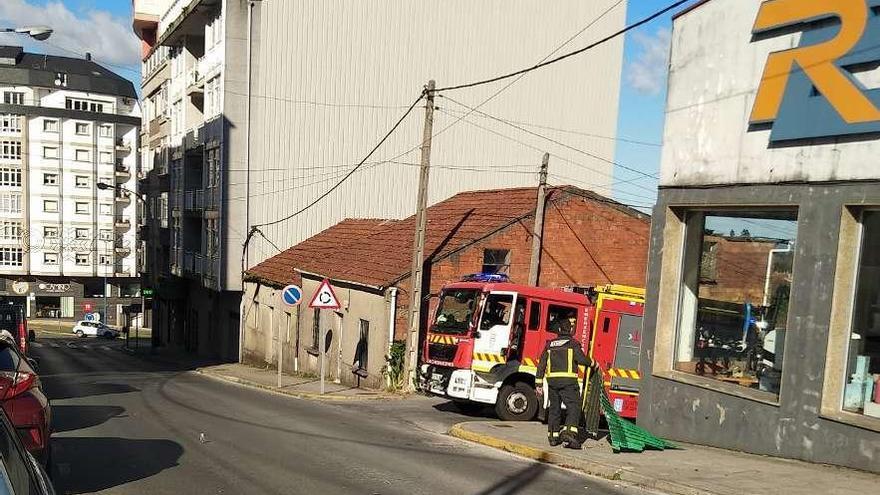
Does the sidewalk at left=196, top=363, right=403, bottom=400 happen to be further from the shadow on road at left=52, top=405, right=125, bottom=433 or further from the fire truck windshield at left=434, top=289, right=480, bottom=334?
the shadow on road at left=52, top=405, right=125, bottom=433

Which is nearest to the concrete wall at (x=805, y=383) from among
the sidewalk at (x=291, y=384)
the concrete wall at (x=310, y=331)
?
the sidewalk at (x=291, y=384)

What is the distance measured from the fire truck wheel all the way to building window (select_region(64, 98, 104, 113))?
69.3 metres

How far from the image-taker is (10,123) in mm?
68125

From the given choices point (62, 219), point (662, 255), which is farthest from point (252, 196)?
point (62, 219)

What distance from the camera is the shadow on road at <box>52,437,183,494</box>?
7984mm

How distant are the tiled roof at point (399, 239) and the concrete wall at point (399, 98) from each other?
3862mm

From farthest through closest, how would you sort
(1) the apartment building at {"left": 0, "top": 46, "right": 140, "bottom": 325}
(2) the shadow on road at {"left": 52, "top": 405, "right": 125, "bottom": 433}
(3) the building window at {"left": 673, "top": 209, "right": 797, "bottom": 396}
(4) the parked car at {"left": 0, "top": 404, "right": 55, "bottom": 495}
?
(1) the apartment building at {"left": 0, "top": 46, "right": 140, "bottom": 325}
(2) the shadow on road at {"left": 52, "top": 405, "right": 125, "bottom": 433}
(3) the building window at {"left": 673, "top": 209, "right": 797, "bottom": 396}
(4) the parked car at {"left": 0, "top": 404, "right": 55, "bottom": 495}

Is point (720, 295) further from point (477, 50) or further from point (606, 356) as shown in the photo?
point (477, 50)

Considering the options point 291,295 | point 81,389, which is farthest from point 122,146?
point 291,295

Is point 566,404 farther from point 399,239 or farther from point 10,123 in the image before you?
point 10,123

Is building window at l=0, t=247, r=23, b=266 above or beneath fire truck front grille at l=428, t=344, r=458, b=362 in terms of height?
beneath

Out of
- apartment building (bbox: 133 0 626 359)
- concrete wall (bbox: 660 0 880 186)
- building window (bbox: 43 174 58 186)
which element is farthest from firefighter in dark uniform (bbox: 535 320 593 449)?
building window (bbox: 43 174 58 186)

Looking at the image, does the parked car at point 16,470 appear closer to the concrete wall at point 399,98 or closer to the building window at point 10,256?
the concrete wall at point 399,98

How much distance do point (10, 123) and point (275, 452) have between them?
70579 mm
